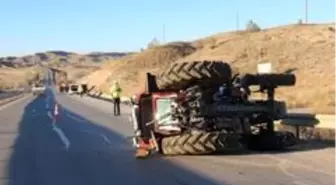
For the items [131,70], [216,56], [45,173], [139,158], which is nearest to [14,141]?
[139,158]

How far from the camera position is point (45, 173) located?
45.4 ft

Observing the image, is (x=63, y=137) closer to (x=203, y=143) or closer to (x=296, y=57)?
(x=203, y=143)

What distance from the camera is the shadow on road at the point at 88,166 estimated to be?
41.4ft

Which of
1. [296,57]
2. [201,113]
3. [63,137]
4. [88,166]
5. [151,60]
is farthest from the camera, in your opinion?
[151,60]

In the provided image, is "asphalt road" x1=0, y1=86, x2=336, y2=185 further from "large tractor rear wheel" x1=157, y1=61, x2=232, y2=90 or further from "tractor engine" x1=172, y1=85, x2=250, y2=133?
"large tractor rear wheel" x1=157, y1=61, x2=232, y2=90

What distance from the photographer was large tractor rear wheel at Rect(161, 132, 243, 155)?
620 inches

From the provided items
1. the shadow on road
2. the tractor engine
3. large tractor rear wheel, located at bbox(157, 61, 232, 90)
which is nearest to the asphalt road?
the shadow on road

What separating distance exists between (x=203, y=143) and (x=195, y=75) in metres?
1.41

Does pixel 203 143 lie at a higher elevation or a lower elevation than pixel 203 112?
lower

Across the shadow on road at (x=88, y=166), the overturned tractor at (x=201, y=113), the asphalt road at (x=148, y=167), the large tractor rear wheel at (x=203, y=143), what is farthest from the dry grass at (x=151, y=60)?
the large tractor rear wheel at (x=203, y=143)

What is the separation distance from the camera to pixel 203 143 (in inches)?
622

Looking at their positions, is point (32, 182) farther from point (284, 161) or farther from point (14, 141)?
point (14, 141)

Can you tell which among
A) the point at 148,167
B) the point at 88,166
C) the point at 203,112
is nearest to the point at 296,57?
the point at 203,112

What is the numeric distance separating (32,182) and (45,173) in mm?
1250
